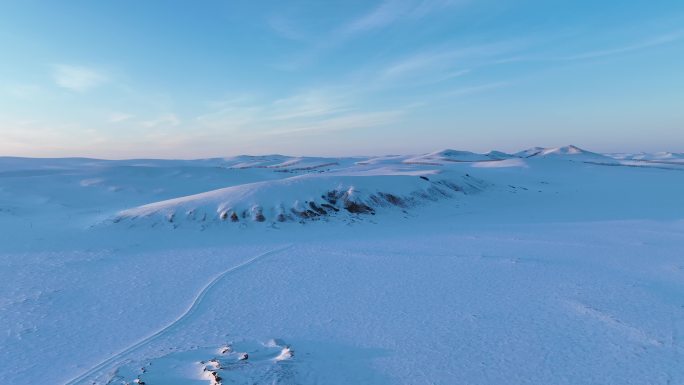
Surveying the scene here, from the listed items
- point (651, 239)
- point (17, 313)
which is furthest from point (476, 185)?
point (17, 313)

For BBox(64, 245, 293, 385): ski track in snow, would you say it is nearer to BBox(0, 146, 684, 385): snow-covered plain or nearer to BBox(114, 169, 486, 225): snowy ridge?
BBox(0, 146, 684, 385): snow-covered plain

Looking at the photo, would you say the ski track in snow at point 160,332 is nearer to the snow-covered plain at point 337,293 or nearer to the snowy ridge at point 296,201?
the snow-covered plain at point 337,293

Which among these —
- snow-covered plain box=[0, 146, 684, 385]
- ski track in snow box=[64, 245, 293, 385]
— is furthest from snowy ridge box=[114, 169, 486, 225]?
ski track in snow box=[64, 245, 293, 385]

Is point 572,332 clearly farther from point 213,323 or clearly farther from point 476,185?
point 476,185

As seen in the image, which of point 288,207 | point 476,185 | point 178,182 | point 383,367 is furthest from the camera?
point 178,182

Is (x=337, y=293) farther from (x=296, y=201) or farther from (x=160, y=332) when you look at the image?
(x=296, y=201)

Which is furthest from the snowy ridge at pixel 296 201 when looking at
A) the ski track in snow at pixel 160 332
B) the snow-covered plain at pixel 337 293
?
the ski track in snow at pixel 160 332

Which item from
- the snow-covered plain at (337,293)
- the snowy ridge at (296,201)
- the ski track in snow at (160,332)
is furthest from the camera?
the snowy ridge at (296,201)

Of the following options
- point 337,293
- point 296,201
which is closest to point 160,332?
point 337,293
